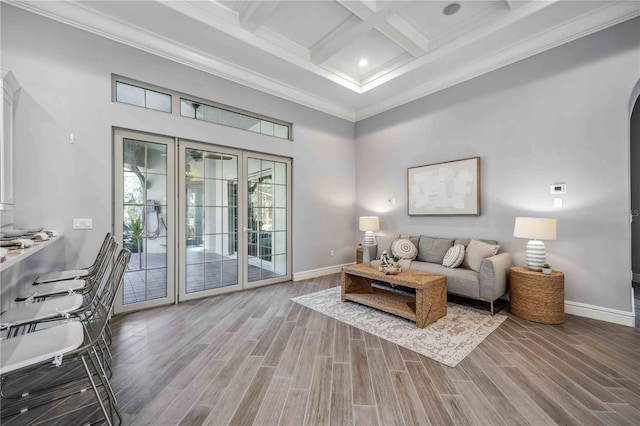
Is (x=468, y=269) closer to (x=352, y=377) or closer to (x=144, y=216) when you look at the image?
(x=352, y=377)

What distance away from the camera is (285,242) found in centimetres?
489

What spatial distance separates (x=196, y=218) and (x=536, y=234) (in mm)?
4414

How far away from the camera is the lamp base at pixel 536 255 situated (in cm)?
319

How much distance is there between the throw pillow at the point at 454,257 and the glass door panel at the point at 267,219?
8.67 feet

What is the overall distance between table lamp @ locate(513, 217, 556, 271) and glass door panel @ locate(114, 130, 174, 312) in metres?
4.52

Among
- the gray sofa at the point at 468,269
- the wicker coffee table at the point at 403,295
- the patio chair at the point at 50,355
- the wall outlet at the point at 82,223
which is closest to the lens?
the patio chair at the point at 50,355

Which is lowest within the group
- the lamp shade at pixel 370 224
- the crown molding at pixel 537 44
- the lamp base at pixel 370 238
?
the lamp base at pixel 370 238

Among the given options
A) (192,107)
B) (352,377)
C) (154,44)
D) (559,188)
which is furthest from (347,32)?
(352,377)

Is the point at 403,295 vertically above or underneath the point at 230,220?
underneath

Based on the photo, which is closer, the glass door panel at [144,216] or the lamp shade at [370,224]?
the glass door panel at [144,216]

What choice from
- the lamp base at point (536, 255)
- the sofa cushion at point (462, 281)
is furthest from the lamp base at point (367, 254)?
the lamp base at point (536, 255)

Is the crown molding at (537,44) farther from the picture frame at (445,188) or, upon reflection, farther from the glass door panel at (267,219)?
the glass door panel at (267,219)

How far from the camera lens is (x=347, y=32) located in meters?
3.55

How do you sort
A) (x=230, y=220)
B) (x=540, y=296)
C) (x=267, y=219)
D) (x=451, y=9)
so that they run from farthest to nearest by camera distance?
1. (x=267, y=219)
2. (x=230, y=220)
3. (x=451, y=9)
4. (x=540, y=296)
